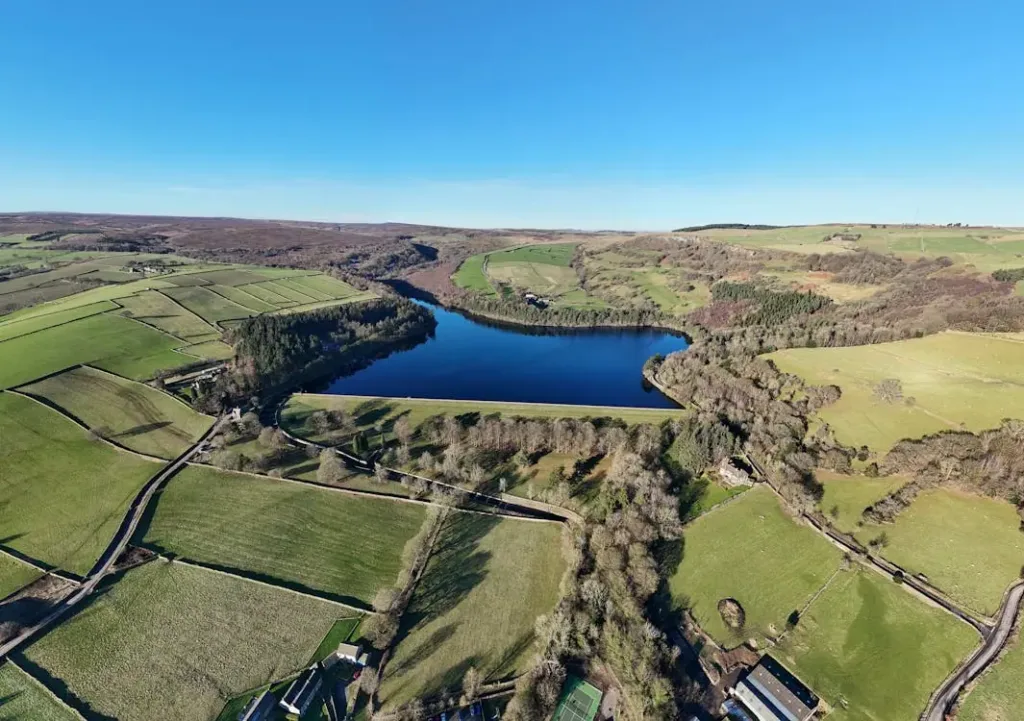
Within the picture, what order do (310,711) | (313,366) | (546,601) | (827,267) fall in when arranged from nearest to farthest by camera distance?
(310,711), (546,601), (313,366), (827,267)

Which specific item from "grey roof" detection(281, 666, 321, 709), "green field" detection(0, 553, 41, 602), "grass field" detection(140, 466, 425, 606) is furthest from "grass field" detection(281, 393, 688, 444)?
"grey roof" detection(281, 666, 321, 709)

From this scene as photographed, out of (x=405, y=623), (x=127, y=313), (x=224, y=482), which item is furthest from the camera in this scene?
(x=127, y=313)

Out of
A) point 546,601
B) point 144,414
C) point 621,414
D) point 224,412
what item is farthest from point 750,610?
point 144,414

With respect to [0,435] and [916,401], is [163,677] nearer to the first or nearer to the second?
[0,435]

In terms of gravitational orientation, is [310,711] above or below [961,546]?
below

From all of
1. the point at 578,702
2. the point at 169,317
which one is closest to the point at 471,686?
the point at 578,702

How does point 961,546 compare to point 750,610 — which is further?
point 961,546

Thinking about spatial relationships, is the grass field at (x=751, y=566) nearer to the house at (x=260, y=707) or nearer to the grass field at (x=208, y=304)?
the house at (x=260, y=707)
